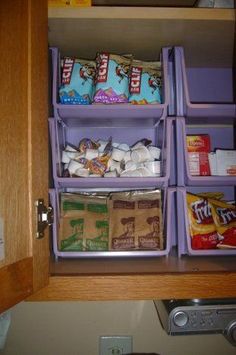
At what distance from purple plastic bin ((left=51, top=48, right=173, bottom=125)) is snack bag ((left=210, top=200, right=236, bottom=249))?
13.1 inches

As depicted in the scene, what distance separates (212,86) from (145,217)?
551mm

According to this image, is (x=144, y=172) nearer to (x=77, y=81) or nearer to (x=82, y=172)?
(x=82, y=172)

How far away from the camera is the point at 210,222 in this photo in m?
0.87

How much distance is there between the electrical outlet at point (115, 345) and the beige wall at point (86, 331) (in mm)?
15

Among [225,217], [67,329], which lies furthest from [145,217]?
[67,329]

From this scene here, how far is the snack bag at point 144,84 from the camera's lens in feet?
2.78

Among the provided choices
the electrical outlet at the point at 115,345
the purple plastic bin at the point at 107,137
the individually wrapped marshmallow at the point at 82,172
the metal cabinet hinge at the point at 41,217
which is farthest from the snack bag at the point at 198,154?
the electrical outlet at the point at 115,345

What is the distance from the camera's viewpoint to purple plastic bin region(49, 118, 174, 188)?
0.79 meters

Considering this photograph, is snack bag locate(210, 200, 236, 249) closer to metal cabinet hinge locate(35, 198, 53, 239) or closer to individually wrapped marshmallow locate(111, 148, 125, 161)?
individually wrapped marshmallow locate(111, 148, 125, 161)

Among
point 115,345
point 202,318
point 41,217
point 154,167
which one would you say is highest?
point 154,167

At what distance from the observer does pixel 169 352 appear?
1.00 meters

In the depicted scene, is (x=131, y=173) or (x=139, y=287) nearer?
(x=139, y=287)

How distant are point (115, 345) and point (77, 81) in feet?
2.85

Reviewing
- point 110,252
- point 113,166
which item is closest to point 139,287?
point 110,252
